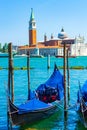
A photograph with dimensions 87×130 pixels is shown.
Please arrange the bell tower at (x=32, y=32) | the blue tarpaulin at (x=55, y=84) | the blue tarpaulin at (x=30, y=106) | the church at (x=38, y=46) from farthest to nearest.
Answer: the church at (x=38, y=46), the bell tower at (x=32, y=32), the blue tarpaulin at (x=55, y=84), the blue tarpaulin at (x=30, y=106)

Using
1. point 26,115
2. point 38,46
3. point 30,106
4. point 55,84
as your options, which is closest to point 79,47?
point 38,46

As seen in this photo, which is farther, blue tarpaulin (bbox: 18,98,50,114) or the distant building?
the distant building

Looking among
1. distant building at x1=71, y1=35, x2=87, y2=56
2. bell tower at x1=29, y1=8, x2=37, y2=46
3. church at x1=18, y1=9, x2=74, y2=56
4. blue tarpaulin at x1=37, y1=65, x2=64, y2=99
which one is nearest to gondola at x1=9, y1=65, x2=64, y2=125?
blue tarpaulin at x1=37, y1=65, x2=64, y2=99

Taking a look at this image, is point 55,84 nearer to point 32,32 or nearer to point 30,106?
point 30,106

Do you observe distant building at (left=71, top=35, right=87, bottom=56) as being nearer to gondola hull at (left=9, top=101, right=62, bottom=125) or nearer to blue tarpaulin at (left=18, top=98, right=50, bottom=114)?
gondola hull at (left=9, top=101, right=62, bottom=125)

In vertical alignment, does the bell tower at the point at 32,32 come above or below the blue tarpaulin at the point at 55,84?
above

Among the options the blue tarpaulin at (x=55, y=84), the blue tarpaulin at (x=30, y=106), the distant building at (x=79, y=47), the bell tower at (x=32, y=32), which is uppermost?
the bell tower at (x=32, y=32)

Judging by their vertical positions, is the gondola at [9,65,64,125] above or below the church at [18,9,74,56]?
below

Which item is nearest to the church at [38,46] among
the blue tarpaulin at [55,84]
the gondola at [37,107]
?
the blue tarpaulin at [55,84]

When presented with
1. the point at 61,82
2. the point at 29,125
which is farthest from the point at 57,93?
the point at 29,125

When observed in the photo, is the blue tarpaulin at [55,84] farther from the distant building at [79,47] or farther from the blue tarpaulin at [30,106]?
the distant building at [79,47]

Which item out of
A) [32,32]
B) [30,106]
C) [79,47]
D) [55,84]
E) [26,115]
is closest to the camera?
[26,115]

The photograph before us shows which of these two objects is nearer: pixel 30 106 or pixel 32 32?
pixel 30 106

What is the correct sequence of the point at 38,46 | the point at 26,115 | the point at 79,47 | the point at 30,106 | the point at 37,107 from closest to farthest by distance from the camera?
the point at 26,115 < the point at 30,106 < the point at 37,107 < the point at 38,46 < the point at 79,47
